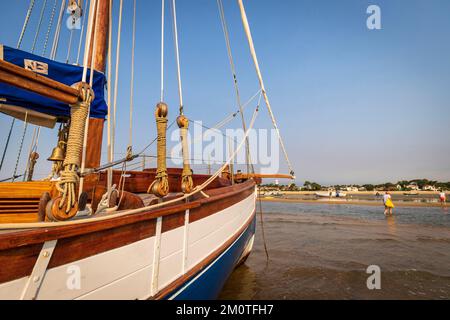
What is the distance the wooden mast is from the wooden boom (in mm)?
2476

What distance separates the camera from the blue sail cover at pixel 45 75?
3.52 metres

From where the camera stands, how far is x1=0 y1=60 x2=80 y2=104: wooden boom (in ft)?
5.27

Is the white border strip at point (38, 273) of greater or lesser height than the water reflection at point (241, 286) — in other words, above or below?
above

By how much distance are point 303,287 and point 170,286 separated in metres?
4.00

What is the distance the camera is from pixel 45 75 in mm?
3717

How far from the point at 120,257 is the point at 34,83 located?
1523mm

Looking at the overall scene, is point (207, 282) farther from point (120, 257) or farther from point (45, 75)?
point (45, 75)

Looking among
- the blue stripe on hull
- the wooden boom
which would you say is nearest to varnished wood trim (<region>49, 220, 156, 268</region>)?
the blue stripe on hull

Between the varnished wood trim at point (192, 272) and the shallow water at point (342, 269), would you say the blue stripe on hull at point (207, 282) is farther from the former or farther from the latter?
the shallow water at point (342, 269)

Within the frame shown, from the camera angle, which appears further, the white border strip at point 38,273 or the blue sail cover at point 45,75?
the blue sail cover at point 45,75

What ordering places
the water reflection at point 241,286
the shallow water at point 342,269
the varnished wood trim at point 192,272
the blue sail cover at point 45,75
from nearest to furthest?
the varnished wood trim at point 192,272, the blue sail cover at point 45,75, the water reflection at point 241,286, the shallow water at point 342,269

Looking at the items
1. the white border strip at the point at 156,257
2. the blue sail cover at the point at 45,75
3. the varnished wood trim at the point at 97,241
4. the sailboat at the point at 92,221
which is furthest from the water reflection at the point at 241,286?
the blue sail cover at the point at 45,75
